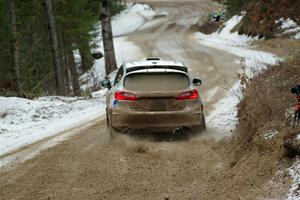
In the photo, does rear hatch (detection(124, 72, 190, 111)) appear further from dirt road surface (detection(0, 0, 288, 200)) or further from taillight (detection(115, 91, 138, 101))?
dirt road surface (detection(0, 0, 288, 200))

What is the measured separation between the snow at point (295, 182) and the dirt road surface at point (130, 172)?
0.79 feet

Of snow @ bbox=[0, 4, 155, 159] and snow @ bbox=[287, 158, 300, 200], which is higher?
snow @ bbox=[287, 158, 300, 200]

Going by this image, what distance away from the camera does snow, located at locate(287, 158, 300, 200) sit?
577cm

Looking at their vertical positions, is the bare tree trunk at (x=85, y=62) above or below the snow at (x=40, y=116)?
below

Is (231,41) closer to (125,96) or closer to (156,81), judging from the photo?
(156,81)

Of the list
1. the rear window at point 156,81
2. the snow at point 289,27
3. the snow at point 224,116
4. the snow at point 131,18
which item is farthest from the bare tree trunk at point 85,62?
the rear window at point 156,81

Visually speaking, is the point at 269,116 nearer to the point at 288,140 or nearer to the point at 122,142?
the point at 288,140

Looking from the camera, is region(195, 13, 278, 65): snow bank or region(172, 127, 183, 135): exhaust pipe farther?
region(195, 13, 278, 65): snow bank

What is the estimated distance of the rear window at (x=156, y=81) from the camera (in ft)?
33.4

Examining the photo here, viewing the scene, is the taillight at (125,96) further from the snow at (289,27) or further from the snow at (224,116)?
the snow at (289,27)

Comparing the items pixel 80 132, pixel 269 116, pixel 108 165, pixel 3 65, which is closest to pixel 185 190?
pixel 108 165

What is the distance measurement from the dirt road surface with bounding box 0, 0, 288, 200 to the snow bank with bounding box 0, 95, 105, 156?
3.43ft

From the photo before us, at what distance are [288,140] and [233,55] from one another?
22343mm

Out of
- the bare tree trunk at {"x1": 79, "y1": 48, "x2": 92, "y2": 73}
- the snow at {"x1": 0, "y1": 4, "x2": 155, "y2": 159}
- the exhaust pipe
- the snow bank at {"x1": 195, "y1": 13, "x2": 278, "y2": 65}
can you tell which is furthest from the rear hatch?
the bare tree trunk at {"x1": 79, "y1": 48, "x2": 92, "y2": 73}
